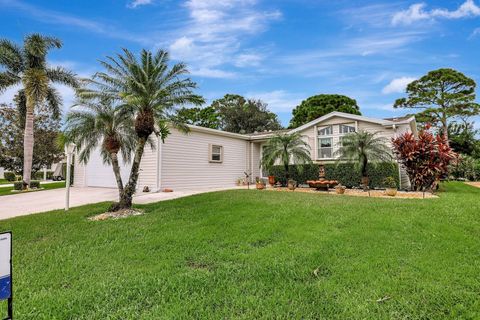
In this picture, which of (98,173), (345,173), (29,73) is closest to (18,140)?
(29,73)

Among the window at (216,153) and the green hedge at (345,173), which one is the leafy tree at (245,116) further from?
the green hedge at (345,173)

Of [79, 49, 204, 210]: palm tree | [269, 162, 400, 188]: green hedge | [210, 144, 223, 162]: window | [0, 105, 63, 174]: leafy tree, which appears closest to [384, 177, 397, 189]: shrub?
[269, 162, 400, 188]: green hedge

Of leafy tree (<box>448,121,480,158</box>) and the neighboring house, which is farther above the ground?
leafy tree (<box>448,121,480,158</box>)

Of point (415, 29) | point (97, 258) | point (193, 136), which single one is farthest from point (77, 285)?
point (415, 29)

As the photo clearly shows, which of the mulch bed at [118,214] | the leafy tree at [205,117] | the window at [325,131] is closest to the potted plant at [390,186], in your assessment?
the window at [325,131]

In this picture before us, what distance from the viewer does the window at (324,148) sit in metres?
15.2

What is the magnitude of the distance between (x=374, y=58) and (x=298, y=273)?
40.1 feet

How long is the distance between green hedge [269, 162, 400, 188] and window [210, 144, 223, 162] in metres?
3.08

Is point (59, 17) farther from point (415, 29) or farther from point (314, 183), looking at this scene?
point (415, 29)

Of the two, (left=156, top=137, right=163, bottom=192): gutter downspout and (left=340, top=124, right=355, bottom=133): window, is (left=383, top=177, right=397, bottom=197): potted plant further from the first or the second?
(left=156, top=137, right=163, bottom=192): gutter downspout

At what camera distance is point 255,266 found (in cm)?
375

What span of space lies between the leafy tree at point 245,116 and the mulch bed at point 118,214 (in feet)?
93.5

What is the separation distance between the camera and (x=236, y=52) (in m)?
13.0

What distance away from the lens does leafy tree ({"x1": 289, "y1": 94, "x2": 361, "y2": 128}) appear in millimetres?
31812
